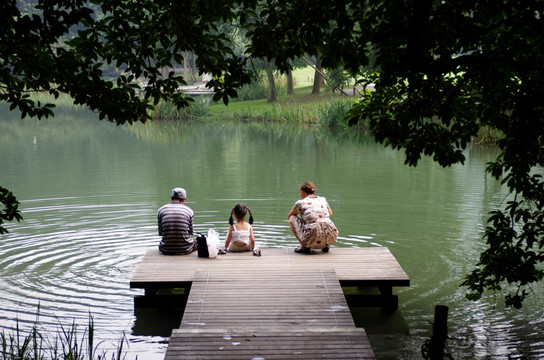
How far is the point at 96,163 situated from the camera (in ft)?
77.2

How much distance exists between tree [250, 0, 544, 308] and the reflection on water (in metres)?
2.30

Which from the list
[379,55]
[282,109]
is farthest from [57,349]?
[282,109]

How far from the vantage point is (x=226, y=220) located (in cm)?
1405

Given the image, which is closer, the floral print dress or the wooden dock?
the wooden dock

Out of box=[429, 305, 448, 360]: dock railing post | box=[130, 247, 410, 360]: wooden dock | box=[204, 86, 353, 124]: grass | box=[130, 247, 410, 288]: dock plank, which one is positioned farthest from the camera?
box=[204, 86, 353, 124]: grass

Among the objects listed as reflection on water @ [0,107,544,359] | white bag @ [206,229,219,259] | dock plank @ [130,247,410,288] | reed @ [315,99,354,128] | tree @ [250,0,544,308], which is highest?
tree @ [250,0,544,308]

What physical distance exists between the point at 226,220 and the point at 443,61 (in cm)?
965

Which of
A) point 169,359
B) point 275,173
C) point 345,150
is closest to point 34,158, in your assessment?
point 275,173

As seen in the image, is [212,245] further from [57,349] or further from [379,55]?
[379,55]

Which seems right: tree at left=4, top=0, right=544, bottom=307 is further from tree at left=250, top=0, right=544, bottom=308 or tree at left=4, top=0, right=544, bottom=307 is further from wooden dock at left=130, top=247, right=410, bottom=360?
wooden dock at left=130, top=247, right=410, bottom=360

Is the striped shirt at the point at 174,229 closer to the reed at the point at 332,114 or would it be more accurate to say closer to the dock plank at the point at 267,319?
the dock plank at the point at 267,319

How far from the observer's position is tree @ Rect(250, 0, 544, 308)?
437 cm

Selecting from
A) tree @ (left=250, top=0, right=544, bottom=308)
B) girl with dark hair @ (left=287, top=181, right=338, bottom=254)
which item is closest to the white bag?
girl with dark hair @ (left=287, top=181, right=338, bottom=254)

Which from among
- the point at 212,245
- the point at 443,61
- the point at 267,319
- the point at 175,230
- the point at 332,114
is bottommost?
the point at 267,319
